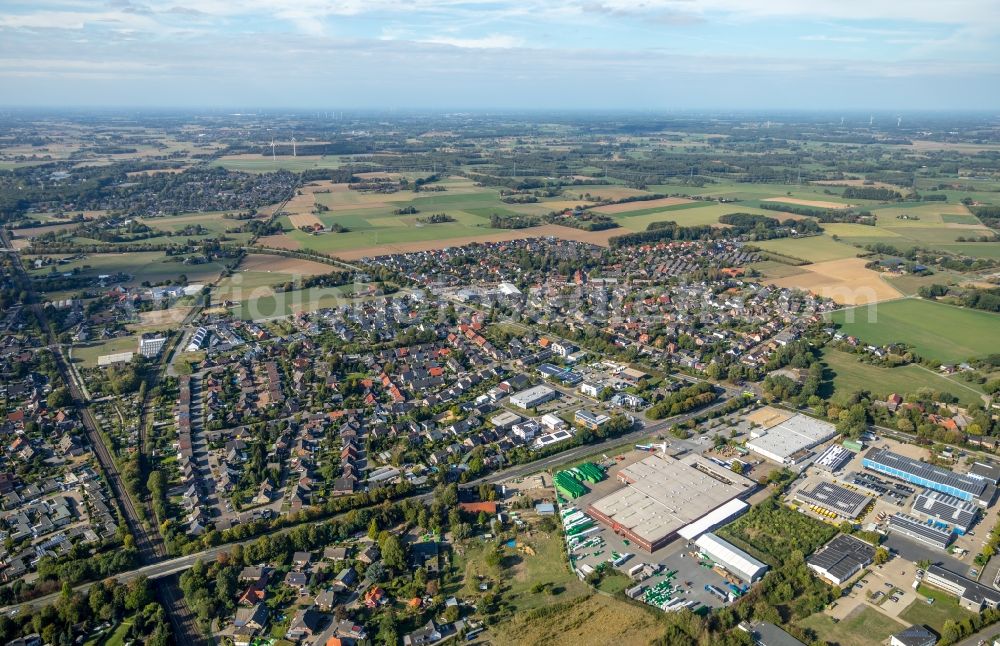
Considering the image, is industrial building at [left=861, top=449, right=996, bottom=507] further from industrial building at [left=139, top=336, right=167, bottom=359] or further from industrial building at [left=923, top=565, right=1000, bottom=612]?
industrial building at [left=139, top=336, right=167, bottom=359]

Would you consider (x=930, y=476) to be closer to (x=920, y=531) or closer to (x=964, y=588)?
(x=920, y=531)

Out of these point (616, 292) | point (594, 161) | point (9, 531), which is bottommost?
point (9, 531)

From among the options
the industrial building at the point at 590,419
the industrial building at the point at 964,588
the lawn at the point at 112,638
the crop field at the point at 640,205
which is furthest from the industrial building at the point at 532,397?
the crop field at the point at 640,205

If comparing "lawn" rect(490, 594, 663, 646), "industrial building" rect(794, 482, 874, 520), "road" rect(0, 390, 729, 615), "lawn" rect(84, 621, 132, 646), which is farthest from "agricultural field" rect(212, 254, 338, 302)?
"industrial building" rect(794, 482, 874, 520)

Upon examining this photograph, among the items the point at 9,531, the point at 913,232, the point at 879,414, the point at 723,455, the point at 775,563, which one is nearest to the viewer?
the point at 775,563

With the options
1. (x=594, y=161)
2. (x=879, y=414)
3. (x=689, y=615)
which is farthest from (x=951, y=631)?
(x=594, y=161)

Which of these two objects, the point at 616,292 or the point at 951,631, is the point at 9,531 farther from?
the point at 616,292
